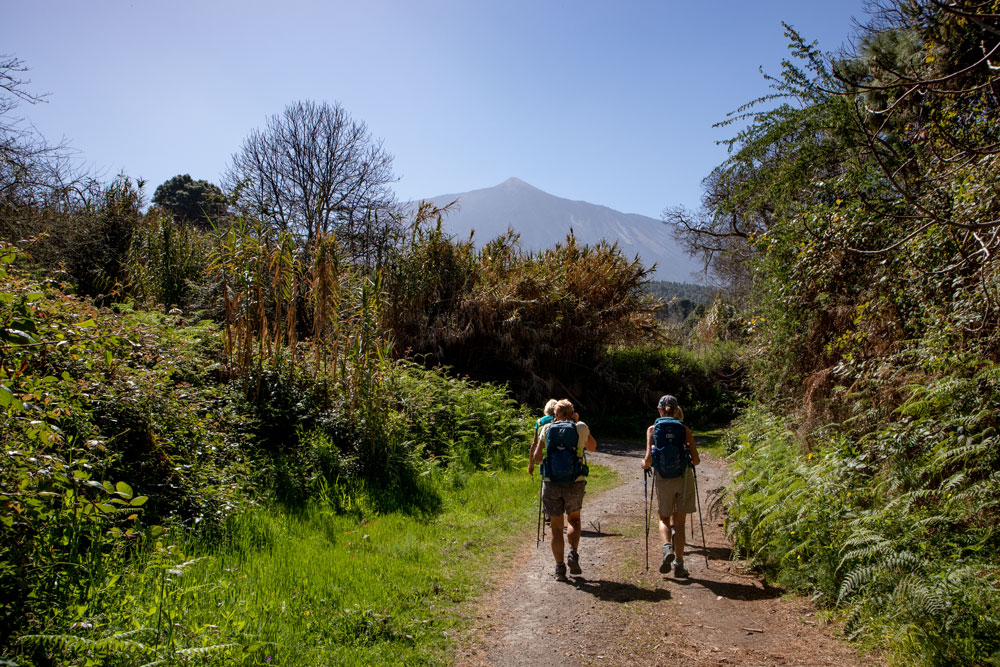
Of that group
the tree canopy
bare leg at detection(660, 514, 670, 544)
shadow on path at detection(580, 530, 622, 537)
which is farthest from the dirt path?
the tree canopy

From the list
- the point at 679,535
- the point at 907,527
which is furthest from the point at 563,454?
the point at 907,527

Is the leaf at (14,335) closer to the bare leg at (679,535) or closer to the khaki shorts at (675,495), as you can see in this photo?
the khaki shorts at (675,495)

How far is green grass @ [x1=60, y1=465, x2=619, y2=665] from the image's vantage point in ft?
12.8

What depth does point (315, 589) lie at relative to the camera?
5105mm

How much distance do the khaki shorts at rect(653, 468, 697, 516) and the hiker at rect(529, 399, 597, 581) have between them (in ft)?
2.82

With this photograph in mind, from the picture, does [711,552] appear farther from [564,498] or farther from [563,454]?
[563,454]

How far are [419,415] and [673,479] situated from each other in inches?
241

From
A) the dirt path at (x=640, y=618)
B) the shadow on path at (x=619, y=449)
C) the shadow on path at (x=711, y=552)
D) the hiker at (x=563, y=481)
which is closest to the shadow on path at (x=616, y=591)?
the dirt path at (x=640, y=618)

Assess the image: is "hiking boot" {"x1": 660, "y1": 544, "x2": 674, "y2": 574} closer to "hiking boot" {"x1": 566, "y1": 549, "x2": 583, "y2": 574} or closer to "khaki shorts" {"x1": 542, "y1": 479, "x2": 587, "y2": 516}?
"hiking boot" {"x1": 566, "y1": 549, "x2": 583, "y2": 574}

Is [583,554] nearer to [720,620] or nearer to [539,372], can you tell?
[720,620]

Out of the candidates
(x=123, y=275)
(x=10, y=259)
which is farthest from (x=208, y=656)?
(x=123, y=275)

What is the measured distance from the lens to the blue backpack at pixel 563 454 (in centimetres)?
648

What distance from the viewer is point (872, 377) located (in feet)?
22.8

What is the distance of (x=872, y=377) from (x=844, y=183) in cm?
291
